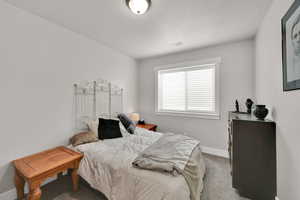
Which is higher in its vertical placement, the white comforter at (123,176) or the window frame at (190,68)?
the window frame at (190,68)

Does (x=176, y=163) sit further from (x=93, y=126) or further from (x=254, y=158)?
(x=93, y=126)

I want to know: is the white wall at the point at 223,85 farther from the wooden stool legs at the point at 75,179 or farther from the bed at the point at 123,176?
the wooden stool legs at the point at 75,179

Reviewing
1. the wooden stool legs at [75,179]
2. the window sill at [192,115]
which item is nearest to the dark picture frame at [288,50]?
the window sill at [192,115]

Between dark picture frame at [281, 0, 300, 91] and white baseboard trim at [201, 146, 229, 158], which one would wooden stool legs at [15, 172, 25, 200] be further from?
white baseboard trim at [201, 146, 229, 158]

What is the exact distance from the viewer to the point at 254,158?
5.23 ft

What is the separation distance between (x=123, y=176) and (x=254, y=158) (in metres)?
1.66

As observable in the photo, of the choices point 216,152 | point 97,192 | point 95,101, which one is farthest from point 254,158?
point 95,101

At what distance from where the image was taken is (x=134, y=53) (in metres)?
3.48

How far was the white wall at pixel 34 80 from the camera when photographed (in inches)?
63.5

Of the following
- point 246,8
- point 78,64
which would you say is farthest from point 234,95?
point 78,64

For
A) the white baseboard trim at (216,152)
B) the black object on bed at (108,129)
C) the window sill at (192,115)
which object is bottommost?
the white baseboard trim at (216,152)

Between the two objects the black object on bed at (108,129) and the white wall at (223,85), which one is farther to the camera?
the white wall at (223,85)

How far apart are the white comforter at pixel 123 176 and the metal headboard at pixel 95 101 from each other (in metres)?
0.71

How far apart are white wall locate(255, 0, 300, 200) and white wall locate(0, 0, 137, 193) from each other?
2.99m
